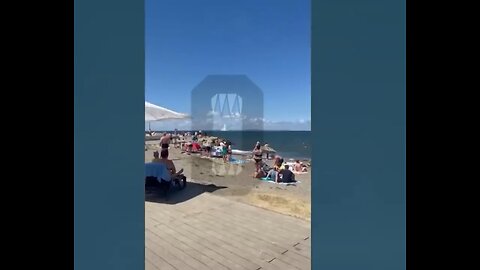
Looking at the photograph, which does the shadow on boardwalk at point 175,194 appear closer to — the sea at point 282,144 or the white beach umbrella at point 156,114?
the white beach umbrella at point 156,114

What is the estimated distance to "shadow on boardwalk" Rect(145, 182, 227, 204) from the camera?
3.71 metres

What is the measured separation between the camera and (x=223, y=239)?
2.35 m

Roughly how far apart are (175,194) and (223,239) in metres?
1.96

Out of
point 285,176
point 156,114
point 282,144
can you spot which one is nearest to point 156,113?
point 156,114

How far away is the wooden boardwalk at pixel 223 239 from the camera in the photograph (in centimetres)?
193

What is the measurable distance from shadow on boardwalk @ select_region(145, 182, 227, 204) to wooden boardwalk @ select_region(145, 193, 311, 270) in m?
0.36

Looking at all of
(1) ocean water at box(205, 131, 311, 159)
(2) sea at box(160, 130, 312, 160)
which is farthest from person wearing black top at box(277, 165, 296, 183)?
(1) ocean water at box(205, 131, 311, 159)

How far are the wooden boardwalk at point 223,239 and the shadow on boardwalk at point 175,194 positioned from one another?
360 mm

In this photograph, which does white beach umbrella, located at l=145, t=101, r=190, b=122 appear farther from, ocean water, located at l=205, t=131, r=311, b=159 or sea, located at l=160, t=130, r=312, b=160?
ocean water, located at l=205, t=131, r=311, b=159
